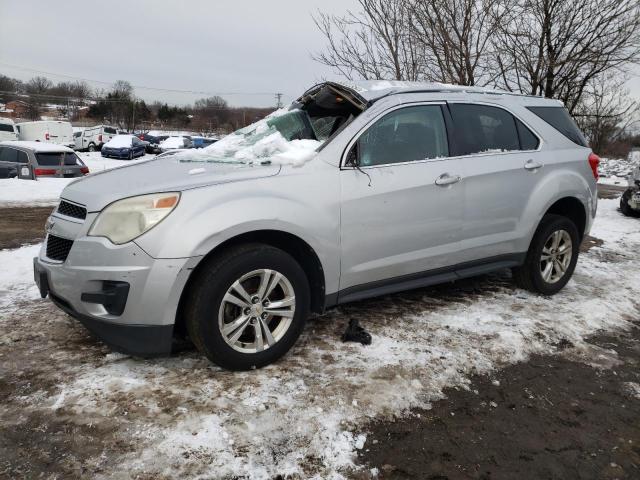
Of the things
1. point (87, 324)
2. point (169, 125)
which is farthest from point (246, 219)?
point (169, 125)

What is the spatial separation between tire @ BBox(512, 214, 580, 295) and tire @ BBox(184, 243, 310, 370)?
2.40 metres

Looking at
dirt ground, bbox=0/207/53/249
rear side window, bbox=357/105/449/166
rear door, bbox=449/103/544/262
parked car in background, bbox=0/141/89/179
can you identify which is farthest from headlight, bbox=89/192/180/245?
parked car in background, bbox=0/141/89/179

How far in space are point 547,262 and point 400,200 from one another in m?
1.99

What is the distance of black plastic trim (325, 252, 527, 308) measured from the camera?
10.8 feet

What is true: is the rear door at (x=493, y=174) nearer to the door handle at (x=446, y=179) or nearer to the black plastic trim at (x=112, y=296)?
the door handle at (x=446, y=179)

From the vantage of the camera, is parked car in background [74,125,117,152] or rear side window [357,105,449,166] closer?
rear side window [357,105,449,166]

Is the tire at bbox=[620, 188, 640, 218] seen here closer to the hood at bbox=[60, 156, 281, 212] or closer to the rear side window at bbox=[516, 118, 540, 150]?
the rear side window at bbox=[516, 118, 540, 150]

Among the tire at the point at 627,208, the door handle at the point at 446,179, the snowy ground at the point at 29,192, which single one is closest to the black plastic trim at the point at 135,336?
the door handle at the point at 446,179

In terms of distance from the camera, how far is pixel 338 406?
2.62 meters

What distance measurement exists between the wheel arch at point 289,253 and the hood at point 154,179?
363mm

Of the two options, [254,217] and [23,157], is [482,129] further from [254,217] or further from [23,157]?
[23,157]

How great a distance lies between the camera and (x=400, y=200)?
3.35 metres

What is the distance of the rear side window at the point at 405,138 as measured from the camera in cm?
333

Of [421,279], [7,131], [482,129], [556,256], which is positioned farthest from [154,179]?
[7,131]
